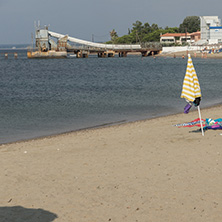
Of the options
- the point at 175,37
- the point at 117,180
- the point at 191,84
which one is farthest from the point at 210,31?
the point at 117,180

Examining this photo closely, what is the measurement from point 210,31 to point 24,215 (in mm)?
152615

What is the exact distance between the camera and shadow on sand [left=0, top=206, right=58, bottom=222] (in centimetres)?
742

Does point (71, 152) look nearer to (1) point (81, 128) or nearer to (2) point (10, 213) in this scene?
(2) point (10, 213)

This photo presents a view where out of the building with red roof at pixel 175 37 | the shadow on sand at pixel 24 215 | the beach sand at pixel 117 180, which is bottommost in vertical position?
the beach sand at pixel 117 180

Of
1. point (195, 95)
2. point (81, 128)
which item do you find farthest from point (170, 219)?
point (81, 128)

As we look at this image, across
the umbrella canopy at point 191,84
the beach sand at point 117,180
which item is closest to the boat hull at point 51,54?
the beach sand at point 117,180

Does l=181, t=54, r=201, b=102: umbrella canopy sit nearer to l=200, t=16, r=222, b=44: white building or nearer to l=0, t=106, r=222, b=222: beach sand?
l=0, t=106, r=222, b=222: beach sand

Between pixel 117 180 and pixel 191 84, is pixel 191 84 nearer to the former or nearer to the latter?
pixel 191 84

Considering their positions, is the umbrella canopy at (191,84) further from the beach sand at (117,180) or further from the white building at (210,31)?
the white building at (210,31)

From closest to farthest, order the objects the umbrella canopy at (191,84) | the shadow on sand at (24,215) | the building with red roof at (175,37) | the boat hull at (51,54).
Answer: the shadow on sand at (24,215) → the umbrella canopy at (191,84) → the boat hull at (51,54) → the building with red roof at (175,37)

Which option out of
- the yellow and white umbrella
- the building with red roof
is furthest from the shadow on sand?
the building with red roof

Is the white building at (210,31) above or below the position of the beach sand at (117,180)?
above

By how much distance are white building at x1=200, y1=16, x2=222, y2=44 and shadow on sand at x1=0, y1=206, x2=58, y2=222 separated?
5704 inches

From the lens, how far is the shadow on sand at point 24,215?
7418 mm
